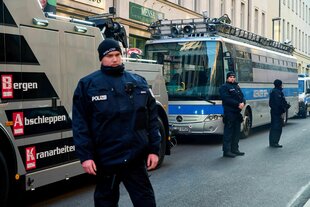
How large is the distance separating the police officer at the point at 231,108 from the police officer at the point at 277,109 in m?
2.05

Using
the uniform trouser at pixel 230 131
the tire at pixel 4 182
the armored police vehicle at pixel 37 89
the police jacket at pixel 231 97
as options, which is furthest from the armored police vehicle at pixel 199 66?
the tire at pixel 4 182

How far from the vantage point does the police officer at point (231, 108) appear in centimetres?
1035

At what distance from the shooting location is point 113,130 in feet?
12.2

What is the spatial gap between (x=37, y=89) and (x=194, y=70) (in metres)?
7.31

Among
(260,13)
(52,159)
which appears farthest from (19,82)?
(260,13)

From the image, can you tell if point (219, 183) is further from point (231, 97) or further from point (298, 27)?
point (298, 27)

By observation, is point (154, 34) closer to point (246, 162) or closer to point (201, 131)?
point (201, 131)

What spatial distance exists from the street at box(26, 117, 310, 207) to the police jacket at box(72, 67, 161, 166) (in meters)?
2.71

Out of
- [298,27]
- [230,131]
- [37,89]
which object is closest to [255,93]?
[230,131]

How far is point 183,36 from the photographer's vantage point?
44.3 feet

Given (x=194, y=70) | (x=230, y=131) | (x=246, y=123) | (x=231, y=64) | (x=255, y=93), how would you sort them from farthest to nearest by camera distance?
(x=255, y=93), (x=246, y=123), (x=231, y=64), (x=194, y=70), (x=230, y=131)

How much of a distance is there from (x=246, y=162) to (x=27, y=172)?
5.32m

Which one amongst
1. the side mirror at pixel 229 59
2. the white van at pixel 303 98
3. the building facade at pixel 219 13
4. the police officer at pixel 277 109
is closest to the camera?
the police officer at pixel 277 109

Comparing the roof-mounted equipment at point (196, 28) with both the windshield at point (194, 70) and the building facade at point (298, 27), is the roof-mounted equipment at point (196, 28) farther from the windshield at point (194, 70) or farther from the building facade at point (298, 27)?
the building facade at point (298, 27)
